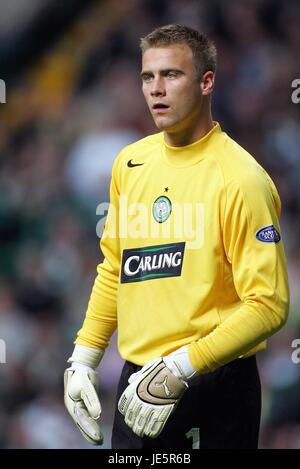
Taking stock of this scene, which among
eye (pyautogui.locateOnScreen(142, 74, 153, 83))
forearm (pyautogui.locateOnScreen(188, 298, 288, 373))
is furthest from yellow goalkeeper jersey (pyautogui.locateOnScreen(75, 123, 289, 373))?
eye (pyautogui.locateOnScreen(142, 74, 153, 83))

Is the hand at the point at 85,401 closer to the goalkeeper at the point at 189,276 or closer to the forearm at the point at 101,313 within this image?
the goalkeeper at the point at 189,276

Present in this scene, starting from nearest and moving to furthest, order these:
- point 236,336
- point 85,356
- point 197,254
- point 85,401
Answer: point 236,336
point 197,254
point 85,401
point 85,356

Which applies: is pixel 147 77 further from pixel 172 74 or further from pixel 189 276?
pixel 189 276

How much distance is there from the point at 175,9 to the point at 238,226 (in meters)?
3.14

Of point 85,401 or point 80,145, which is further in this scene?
point 80,145

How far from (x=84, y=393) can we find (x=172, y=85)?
102 cm

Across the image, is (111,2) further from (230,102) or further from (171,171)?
(171,171)

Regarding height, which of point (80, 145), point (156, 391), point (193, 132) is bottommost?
point (156, 391)

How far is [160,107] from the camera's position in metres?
2.93

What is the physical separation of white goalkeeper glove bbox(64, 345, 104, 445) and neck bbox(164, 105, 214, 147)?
30.0 inches

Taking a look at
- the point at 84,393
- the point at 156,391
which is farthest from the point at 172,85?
the point at 84,393

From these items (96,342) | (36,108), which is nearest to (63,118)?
(36,108)

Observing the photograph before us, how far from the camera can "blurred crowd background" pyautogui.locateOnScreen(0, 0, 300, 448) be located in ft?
17.2
